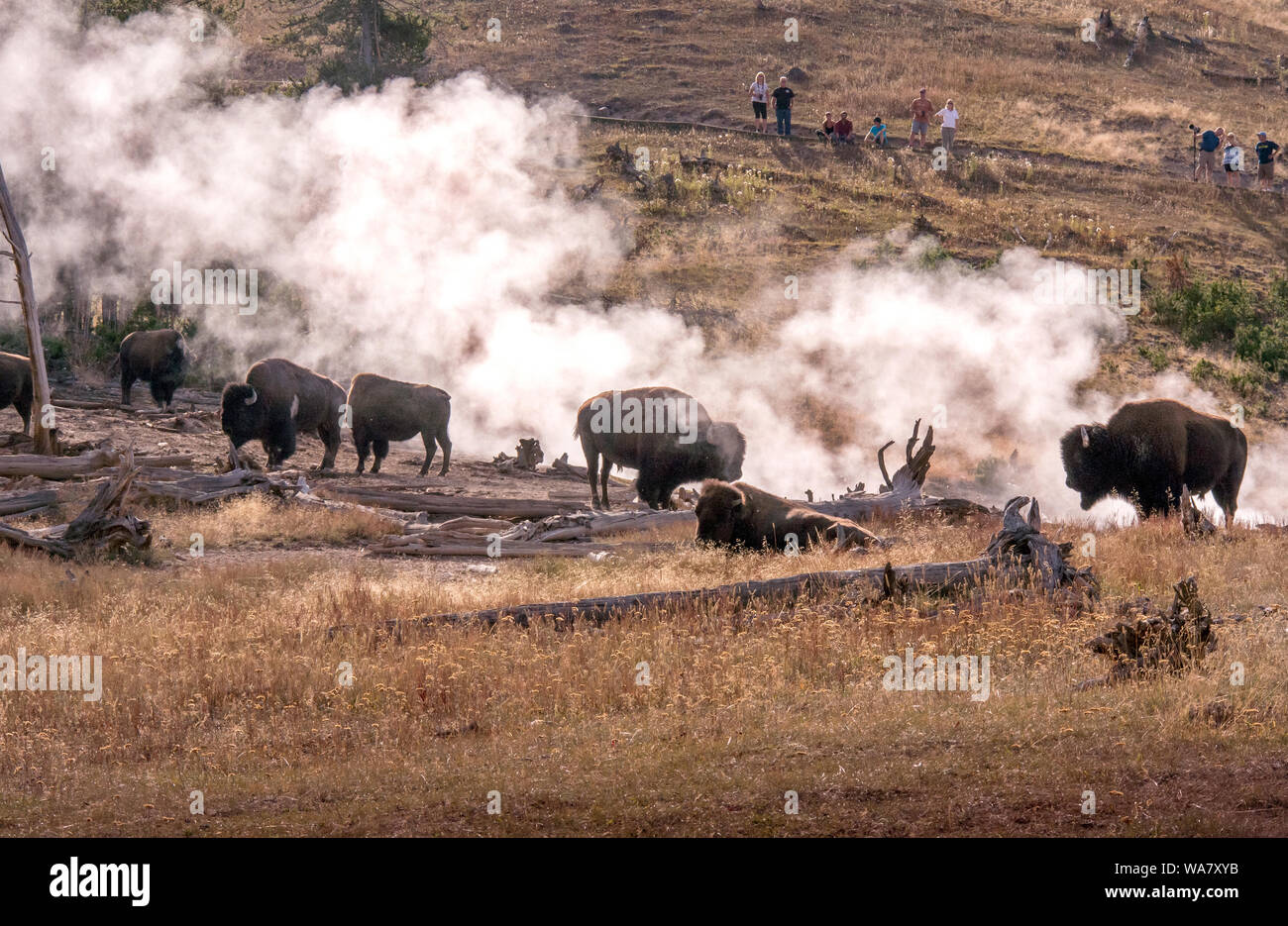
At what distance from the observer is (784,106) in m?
45.4

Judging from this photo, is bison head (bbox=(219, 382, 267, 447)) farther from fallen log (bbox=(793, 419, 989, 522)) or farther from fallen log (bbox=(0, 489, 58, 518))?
fallen log (bbox=(793, 419, 989, 522))

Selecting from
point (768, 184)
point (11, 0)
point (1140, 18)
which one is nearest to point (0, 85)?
point (11, 0)

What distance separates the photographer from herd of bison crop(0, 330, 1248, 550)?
50.9 feet

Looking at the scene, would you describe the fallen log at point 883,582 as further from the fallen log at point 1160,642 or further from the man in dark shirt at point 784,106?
the man in dark shirt at point 784,106

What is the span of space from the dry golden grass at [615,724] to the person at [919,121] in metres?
34.6

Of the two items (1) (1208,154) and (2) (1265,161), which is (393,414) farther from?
(2) (1265,161)

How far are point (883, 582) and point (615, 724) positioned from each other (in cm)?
380

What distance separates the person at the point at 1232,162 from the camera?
42.6 m

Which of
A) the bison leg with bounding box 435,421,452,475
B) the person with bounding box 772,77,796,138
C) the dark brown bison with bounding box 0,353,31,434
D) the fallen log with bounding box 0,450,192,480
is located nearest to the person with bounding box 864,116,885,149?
the person with bounding box 772,77,796,138

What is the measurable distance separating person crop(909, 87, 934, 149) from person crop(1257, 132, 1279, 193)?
10.2 m

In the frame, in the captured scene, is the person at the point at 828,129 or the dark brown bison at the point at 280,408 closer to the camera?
the dark brown bison at the point at 280,408

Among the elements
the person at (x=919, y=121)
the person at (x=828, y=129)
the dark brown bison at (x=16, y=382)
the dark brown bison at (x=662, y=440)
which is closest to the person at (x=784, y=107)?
the person at (x=828, y=129)

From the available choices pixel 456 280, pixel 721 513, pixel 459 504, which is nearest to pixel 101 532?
pixel 459 504

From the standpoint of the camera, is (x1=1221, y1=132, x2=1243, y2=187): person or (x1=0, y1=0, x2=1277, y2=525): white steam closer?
(x1=0, y1=0, x2=1277, y2=525): white steam
